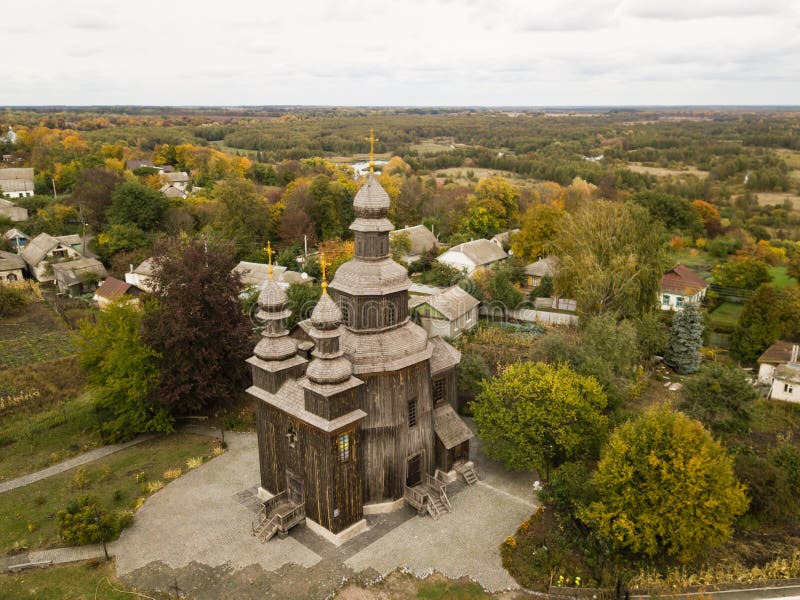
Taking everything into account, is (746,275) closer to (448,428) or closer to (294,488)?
(448,428)

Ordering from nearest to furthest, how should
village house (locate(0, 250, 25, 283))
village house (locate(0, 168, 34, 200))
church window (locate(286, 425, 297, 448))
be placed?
church window (locate(286, 425, 297, 448)) → village house (locate(0, 250, 25, 283)) → village house (locate(0, 168, 34, 200))

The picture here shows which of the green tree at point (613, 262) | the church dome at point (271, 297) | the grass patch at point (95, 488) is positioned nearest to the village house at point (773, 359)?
the green tree at point (613, 262)

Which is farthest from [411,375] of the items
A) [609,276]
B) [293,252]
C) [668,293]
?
[293,252]

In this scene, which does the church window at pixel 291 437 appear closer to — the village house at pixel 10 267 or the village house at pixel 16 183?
the village house at pixel 10 267

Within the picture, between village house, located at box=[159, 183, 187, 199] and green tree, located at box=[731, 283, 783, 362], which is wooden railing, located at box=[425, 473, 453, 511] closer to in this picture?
green tree, located at box=[731, 283, 783, 362]

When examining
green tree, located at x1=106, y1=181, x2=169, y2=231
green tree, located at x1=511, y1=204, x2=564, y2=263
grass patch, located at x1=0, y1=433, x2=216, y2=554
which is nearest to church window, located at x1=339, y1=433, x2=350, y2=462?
grass patch, located at x1=0, y1=433, x2=216, y2=554

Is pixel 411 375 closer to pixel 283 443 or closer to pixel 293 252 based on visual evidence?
pixel 283 443

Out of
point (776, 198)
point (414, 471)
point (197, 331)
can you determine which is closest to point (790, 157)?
point (776, 198)
